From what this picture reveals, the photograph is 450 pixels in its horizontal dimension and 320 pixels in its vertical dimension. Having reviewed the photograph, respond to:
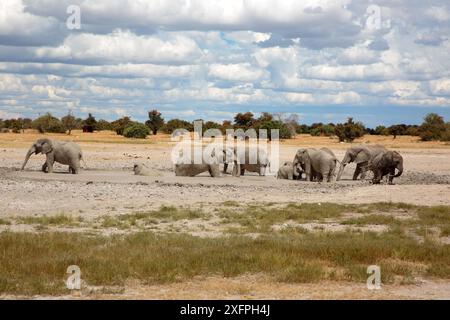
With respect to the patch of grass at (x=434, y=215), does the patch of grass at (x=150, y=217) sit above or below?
above

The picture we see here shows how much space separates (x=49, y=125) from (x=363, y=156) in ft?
225

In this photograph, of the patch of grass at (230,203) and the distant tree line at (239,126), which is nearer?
the patch of grass at (230,203)

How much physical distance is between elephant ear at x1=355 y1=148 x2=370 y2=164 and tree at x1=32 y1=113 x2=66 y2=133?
219ft

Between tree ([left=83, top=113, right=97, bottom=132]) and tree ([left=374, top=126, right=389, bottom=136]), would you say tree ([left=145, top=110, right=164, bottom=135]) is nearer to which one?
tree ([left=83, top=113, right=97, bottom=132])

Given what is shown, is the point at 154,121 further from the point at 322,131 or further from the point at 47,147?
the point at 47,147

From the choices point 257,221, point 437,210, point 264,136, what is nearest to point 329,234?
point 257,221

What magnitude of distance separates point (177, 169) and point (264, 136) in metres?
46.9

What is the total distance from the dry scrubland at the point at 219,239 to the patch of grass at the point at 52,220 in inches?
1.5

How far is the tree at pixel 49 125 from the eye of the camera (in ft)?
310

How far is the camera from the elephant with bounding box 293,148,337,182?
103 ft

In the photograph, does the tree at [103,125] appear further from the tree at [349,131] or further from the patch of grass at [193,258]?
the patch of grass at [193,258]

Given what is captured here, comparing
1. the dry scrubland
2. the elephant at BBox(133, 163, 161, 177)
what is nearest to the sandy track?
the dry scrubland

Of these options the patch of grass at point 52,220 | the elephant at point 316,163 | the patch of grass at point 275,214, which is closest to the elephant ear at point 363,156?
the elephant at point 316,163

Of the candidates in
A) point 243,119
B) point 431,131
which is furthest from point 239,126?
point 431,131
